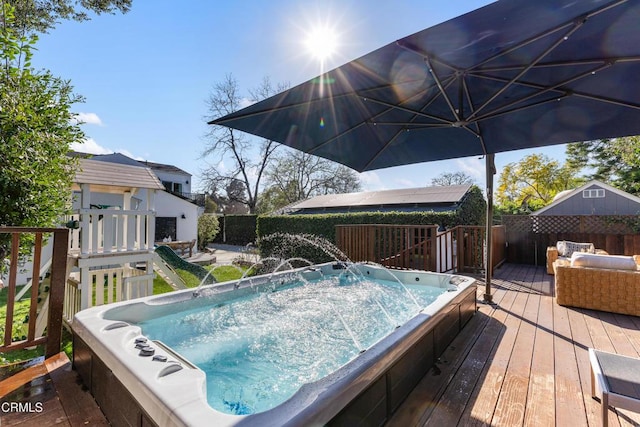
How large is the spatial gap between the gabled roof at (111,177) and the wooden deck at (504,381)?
2.83 m

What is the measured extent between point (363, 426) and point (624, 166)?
22.2 metres

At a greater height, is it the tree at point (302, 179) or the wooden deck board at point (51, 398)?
the tree at point (302, 179)

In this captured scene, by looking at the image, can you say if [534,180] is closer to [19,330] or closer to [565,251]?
[565,251]

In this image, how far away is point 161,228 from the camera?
46.2 feet

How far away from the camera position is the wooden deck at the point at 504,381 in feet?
5.65

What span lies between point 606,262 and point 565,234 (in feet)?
16.0

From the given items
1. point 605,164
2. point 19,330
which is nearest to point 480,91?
point 19,330

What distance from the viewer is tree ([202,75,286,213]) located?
18.0m

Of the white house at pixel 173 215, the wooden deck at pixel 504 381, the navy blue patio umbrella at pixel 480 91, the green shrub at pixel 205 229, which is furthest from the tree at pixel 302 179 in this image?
the wooden deck at pixel 504 381

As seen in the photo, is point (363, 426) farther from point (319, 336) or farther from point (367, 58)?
point (367, 58)

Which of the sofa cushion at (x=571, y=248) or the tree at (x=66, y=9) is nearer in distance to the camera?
→ the tree at (x=66, y=9)

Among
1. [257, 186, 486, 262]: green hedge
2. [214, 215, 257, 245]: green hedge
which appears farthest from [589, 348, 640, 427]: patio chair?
[214, 215, 257, 245]: green hedge

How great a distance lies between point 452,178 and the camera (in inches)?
969

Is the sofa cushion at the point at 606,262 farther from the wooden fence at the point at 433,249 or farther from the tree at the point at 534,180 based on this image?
the tree at the point at 534,180
